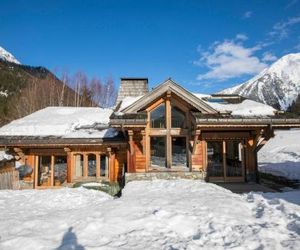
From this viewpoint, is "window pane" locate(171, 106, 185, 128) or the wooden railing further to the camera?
"window pane" locate(171, 106, 185, 128)

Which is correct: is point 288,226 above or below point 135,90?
below

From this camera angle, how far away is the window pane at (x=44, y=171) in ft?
55.8

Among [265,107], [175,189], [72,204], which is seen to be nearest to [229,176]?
[265,107]

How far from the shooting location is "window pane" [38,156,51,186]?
17.0 meters

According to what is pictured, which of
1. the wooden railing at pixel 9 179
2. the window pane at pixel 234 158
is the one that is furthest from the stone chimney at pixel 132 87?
the wooden railing at pixel 9 179

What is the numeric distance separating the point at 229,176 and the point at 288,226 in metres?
8.88

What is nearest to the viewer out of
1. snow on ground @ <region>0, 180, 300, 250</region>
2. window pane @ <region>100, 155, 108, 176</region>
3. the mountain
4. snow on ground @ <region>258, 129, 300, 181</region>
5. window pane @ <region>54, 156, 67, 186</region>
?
snow on ground @ <region>0, 180, 300, 250</region>

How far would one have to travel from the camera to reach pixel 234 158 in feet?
51.3

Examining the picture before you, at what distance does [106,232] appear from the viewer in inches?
257

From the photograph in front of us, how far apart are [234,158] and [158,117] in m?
4.16

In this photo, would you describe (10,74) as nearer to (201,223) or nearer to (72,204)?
(72,204)

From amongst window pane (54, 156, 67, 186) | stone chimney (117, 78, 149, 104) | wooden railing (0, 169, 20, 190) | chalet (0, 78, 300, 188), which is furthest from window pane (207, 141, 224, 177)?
wooden railing (0, 169, 20, 190)

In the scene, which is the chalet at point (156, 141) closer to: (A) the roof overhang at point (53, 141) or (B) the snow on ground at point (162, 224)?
(A) the roof overhang at point (53, 141)

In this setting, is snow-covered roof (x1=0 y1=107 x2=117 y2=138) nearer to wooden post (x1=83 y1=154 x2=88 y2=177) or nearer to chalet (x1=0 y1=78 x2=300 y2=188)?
chalet (x1=0 y1=78 x2=300 y2=188)
